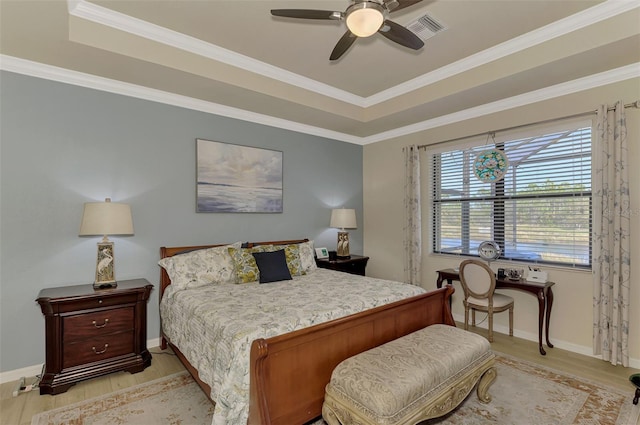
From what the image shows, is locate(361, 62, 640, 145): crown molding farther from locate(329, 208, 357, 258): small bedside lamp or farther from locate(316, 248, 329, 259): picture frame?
locate(316, 248, 329, 259): picture frame

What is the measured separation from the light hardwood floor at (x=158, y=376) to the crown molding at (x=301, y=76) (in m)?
2.88

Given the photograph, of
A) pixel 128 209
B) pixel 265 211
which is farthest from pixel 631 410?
pixel 128 209

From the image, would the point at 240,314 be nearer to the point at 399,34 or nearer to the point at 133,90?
the point at 399,34

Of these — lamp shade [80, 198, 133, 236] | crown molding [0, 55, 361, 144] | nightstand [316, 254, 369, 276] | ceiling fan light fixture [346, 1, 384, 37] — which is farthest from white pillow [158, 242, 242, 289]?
ceiling fan light fixture [346, 1, 384, 37]

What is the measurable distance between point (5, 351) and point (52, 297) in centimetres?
79

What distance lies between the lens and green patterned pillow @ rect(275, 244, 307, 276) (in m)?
3.59

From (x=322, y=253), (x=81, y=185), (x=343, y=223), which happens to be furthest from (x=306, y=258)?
(x=81, y=185)

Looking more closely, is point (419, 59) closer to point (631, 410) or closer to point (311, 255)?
point (311, 255)

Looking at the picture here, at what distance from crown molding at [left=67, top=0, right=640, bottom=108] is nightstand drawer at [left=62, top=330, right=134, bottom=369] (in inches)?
101

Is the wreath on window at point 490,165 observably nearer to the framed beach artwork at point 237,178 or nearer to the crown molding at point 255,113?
the crown molding at point 255,113

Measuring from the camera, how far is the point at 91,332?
267 centimetres

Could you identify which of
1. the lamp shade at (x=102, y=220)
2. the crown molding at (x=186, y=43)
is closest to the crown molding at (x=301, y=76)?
the crown molding at (x=186, y=43)

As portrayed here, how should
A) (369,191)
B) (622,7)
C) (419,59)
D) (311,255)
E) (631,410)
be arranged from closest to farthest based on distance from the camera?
1. (631,410)
2. (622,7)
3. (419,59)
4. (311,255)
5. (369,191)

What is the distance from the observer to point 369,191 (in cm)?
536
